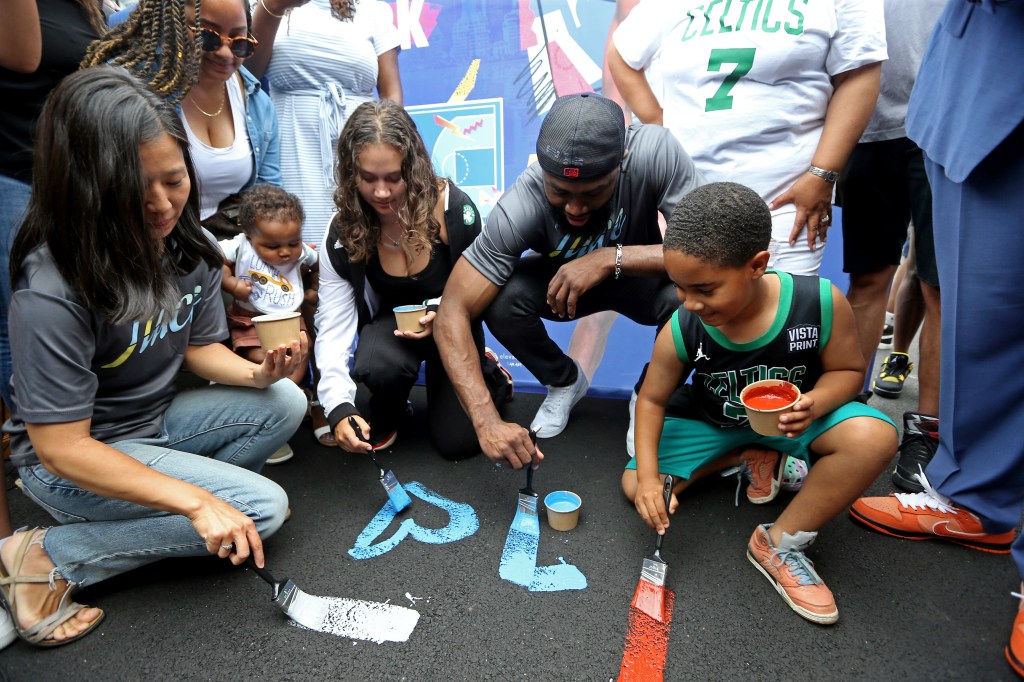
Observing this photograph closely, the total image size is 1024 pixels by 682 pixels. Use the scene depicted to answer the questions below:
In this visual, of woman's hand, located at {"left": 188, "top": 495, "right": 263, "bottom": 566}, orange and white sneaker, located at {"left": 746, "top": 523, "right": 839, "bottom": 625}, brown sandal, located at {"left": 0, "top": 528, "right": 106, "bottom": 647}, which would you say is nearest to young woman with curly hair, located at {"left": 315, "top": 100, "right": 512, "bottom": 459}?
woman's hand, located at {"left": 188, "top": 495, "right": 263, "bottom": 566}

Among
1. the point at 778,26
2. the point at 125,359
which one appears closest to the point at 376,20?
the point at 778,26

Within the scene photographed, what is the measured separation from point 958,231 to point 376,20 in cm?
269

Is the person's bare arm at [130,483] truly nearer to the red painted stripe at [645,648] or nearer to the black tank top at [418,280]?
the red painted stripe at [645,648]

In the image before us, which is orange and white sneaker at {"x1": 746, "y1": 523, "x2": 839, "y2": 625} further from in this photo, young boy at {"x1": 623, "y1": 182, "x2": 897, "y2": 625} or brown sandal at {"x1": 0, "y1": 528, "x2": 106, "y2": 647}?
brown sandal at {"x1": 0, "y1": 528, "x2": 106, "y2": 647}

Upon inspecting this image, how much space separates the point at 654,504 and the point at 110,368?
5.52 ft

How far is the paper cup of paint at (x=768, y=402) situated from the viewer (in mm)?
1612

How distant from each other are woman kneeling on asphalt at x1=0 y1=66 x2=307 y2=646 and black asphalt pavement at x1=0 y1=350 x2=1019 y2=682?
6.5 inches

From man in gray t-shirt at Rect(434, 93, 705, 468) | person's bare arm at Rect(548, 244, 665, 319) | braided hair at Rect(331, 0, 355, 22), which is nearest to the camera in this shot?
man in gray t-shirt at Rect(434, 93, 705, 468)

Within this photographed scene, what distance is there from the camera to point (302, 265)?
286cm

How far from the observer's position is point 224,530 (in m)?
1.50

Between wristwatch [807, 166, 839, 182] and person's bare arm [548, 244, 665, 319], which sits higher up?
wristwatch [807, 166, 839, 182]

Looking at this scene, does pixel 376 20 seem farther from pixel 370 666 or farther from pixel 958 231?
pixel 370 666

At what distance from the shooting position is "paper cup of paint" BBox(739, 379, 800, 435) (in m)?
1.61

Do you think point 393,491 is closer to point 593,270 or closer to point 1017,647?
point 593,270
